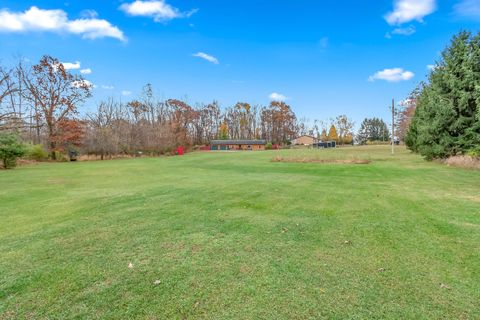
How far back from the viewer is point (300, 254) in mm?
3338

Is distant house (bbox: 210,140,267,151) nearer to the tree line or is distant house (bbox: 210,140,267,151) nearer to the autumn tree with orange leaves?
the tree line

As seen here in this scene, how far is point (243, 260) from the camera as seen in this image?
10.4ft

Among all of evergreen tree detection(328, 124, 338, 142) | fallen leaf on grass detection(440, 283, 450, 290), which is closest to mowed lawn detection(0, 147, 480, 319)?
fallen leaf on grass detection(440, 283, 450, 290)

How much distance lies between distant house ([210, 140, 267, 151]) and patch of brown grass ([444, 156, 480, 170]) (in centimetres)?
4543

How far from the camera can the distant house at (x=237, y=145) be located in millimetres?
59156

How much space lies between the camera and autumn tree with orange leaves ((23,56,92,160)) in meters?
26.9

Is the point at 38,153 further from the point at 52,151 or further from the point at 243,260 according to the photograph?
the point at 243,260

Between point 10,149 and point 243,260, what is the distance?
21.0 meters

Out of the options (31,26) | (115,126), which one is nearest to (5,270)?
(31,26)

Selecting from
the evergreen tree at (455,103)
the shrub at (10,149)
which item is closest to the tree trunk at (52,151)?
the shrub at (10,149)

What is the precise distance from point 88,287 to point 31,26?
1934 cm

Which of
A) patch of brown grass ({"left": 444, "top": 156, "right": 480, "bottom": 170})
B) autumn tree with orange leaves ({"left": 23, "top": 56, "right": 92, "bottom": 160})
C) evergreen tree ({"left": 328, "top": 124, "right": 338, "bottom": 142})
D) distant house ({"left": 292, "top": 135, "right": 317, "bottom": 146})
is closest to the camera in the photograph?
patch of brown grass ({"left": 444, "top": 156, "right": 480, "bottom": 170})

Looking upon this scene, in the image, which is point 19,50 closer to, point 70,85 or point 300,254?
point 70,85

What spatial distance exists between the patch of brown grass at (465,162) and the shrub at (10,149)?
88.5ft
